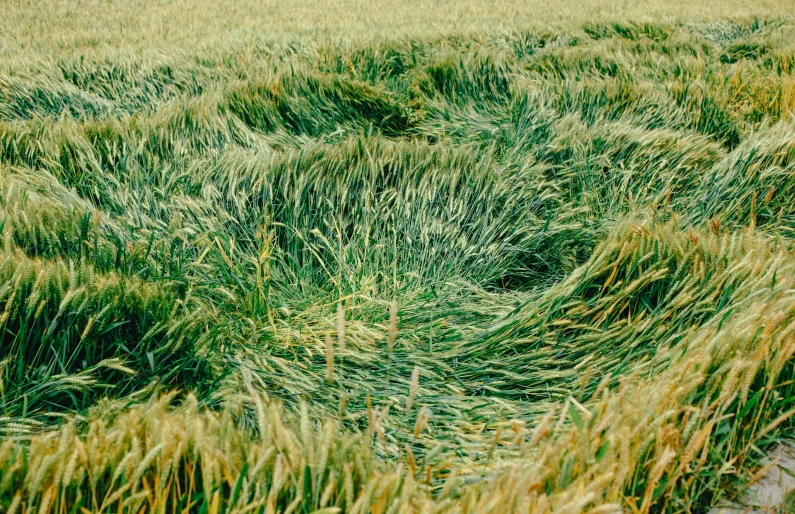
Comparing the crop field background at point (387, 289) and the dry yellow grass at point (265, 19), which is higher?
the dry yellow grass at point (265, 19)

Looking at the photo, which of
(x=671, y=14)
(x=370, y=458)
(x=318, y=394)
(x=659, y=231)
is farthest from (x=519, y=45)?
(x=370, y=458)

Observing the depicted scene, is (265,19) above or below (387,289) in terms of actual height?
above

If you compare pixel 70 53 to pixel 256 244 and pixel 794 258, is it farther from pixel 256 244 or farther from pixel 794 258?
pixel 794 258

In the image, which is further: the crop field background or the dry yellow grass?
the dry yellow grass

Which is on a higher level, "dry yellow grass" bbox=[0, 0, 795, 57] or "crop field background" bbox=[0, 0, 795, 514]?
"dry yellow grass" bbox=[0, 0, 795, 57]

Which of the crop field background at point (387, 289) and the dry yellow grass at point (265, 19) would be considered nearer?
the crop field background at point (387, 289)

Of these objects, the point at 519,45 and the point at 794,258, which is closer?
the point at 794,258

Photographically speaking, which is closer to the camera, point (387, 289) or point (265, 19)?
point (387, 289)

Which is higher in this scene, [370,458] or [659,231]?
[659,231]
